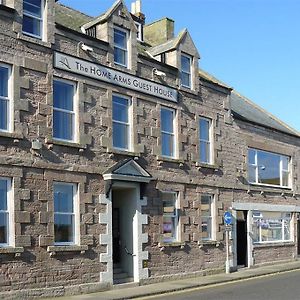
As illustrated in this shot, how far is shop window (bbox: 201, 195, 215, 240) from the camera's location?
73.3 ft

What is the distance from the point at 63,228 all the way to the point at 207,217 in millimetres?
7756

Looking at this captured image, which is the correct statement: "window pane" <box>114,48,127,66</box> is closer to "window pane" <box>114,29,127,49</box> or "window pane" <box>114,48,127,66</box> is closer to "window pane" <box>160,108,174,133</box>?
"window pane" <box>114,29,127,49</box>

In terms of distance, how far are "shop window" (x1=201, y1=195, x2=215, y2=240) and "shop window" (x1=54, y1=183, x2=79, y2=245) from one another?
6897 mm

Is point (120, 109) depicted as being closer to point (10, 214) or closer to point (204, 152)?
point (204, 152)

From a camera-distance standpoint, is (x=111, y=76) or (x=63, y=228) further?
(x=111, y=76)

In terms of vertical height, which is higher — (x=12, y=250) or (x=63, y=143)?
(x=63, y=143)

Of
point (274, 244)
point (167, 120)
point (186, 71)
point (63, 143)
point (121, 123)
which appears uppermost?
point (186, 71)

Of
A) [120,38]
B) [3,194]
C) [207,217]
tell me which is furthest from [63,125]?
[207,217]

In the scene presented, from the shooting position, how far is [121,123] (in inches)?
748

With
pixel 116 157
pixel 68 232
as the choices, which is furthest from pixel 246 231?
pixel 68 232

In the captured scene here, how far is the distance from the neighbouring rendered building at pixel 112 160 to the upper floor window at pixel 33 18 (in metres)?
0.04

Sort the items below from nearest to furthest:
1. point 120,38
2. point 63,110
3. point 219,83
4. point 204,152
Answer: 1. point 63,110
2. point 120,38
3. point 204,152
4. point 219,83

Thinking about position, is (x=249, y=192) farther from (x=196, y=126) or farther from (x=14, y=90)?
(x=14, y=90)

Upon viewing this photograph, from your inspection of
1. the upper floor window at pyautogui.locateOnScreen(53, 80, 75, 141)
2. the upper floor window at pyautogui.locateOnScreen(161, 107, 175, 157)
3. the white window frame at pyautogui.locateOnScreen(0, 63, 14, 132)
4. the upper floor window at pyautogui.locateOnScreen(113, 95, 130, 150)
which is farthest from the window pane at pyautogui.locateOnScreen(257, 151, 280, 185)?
the white window frame at pyautogui.locateOnScreen(0, 63, 14, 132)
